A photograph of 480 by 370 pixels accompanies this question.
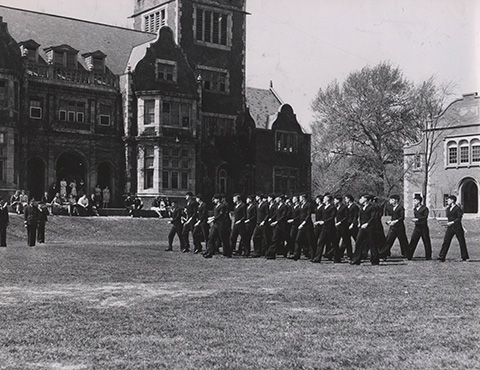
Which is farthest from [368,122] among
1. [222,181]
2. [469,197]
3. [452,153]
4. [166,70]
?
[166,70]

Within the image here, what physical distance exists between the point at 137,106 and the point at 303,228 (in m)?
24.3

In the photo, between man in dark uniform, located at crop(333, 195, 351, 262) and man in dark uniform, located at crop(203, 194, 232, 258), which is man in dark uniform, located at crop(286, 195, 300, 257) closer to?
man in dark uniform, located at crop(333, 195, 351, 262)

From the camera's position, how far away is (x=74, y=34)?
44062mm

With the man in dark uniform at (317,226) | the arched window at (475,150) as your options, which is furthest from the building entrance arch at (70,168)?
the arched window at (475,150)

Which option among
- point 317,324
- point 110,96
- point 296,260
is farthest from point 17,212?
point 317,324

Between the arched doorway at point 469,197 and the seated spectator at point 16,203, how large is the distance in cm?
3453

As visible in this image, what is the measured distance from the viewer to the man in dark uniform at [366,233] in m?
17.6

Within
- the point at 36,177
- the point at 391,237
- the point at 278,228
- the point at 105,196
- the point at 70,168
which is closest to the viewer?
the point at 391,237

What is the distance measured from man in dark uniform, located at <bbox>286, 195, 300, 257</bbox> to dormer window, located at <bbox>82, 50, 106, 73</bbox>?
80.3 ft

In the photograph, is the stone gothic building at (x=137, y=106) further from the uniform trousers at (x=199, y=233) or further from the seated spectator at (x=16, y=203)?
the uniform trousers at (x=199, y=233)

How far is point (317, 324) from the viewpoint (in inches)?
332

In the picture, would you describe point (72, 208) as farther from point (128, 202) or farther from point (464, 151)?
point (464, 151)

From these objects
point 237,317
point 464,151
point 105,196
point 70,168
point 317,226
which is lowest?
point 237,317

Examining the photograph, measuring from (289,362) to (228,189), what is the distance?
133 feet
